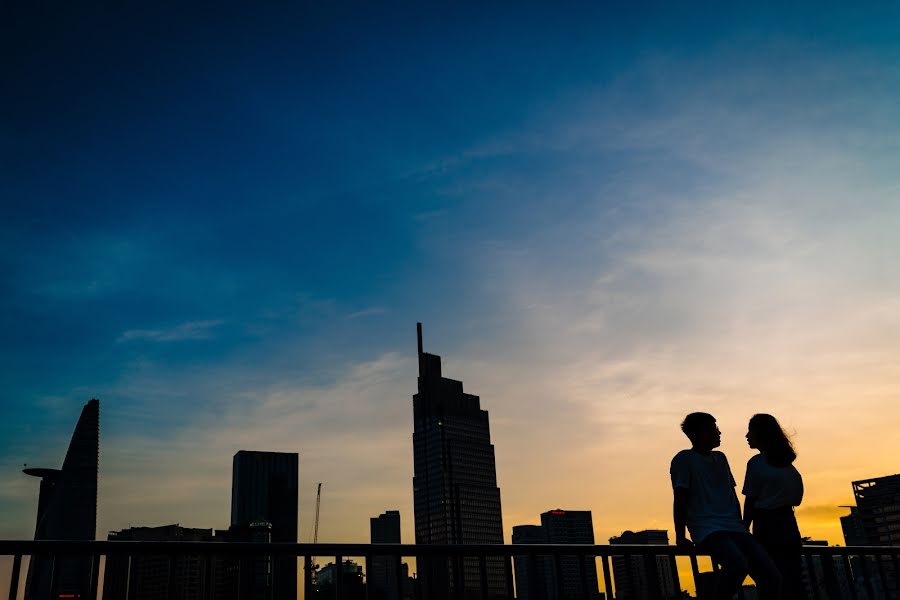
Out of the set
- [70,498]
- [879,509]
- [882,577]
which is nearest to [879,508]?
[879,509]

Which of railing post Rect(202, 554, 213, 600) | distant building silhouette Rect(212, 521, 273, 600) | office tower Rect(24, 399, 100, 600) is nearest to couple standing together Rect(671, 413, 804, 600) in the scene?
distant building silhouette Rect(212, 521, 273, 600)

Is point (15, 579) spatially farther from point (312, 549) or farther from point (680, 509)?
point (680, 509)

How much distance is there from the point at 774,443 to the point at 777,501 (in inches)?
21.7

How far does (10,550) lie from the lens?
5582 mm

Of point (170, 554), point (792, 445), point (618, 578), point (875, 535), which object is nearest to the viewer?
point (170, 554)

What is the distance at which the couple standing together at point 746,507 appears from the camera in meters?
6.58

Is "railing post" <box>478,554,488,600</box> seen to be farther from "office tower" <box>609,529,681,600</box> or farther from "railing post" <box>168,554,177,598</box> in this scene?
"railing post" <box>168,554,177,598</box>

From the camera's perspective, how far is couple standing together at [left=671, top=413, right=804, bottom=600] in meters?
6.58

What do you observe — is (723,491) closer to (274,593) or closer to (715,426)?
(715,426)

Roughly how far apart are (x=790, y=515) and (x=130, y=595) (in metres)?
6.05

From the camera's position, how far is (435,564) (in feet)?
23.5

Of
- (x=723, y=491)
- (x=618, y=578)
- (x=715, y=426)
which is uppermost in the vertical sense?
(x=715, y=426)

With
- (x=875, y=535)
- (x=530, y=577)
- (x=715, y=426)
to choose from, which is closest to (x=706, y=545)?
(x=715, y=426)

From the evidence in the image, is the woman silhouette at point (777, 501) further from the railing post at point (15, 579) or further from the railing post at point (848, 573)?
the railing post at point (15, 579)
